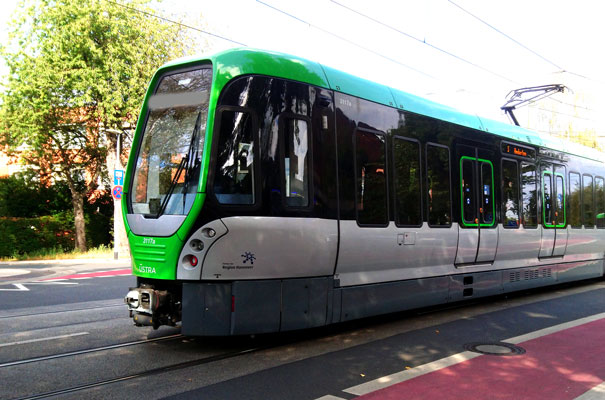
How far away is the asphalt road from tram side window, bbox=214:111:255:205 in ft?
6.13

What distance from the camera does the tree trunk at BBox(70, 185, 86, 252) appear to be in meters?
27.9

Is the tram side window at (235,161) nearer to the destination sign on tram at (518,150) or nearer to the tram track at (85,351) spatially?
the tram track at (85,351)

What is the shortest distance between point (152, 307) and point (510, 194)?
7543 millimetres

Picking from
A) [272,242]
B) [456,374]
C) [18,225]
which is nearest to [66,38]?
[18,225]

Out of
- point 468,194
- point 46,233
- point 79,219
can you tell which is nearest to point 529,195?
point 468,194

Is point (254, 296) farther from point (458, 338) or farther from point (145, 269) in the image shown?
point (458, 338)

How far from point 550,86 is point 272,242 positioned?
1151 centimetres

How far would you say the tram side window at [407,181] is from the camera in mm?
7816

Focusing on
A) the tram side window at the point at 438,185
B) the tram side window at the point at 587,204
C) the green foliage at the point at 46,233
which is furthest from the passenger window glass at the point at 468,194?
the green foliage at the point at 46,233

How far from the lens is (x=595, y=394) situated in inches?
191

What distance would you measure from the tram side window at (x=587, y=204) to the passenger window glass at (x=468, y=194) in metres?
5.57

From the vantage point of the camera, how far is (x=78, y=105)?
2431 centimetres

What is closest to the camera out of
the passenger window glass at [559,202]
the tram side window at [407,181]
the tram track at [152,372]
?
the tram track at [152,372]

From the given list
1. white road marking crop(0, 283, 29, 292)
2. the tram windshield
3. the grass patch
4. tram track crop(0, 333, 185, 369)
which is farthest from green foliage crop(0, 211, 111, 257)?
the tram windshield
